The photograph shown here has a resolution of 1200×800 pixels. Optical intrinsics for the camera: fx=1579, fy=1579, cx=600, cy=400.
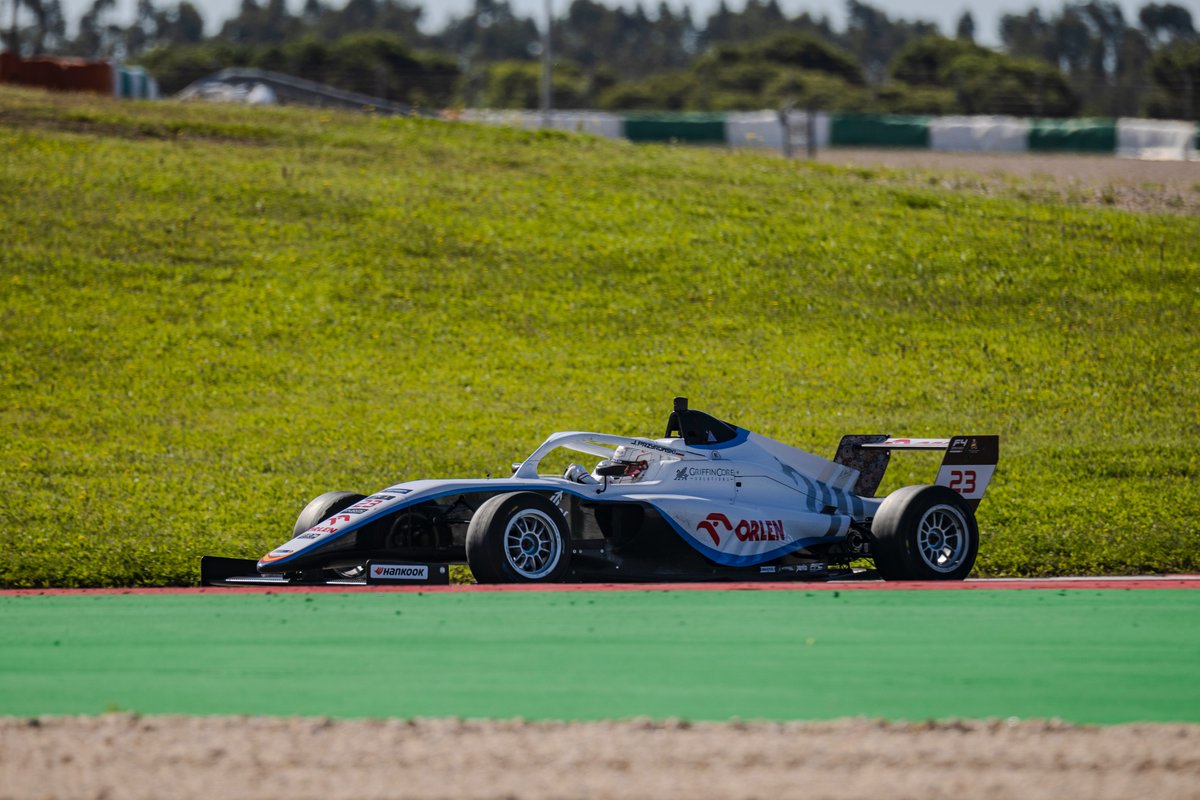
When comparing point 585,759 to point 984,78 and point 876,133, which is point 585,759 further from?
point 984,78

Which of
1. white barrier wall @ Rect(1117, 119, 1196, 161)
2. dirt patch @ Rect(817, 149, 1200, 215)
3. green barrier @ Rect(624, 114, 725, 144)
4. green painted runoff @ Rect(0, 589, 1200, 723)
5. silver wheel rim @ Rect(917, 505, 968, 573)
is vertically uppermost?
green barrier @ Rect(624, 114, 725, 144)

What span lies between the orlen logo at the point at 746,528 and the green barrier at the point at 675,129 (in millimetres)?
37301

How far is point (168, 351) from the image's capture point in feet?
67.4

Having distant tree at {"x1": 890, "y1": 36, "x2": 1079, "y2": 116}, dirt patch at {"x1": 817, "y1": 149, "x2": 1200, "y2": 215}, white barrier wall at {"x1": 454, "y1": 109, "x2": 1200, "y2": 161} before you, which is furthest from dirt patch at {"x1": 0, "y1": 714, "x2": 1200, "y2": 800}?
distant tree at {"x1": 890, "y1": 36, "x2": 1079, "y2": 116}

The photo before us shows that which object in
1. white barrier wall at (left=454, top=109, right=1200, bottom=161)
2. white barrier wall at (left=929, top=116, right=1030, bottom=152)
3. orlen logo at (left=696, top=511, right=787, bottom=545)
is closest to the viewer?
orlen logo at (left=696, top=511, right=787, bottom=545)

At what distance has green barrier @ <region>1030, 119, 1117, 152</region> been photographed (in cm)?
4603

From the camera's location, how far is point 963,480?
11383mm

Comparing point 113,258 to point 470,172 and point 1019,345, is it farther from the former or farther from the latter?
point 1019,345

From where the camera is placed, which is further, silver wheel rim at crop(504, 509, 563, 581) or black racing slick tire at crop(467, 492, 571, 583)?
silver wheel rim at crop(504, 509, 563, 581)

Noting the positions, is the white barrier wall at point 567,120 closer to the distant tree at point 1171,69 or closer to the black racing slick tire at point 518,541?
the black racing slick tire at point 518,541

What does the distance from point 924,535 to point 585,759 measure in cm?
577

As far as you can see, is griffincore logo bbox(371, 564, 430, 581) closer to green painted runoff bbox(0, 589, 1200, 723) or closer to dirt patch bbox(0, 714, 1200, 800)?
green painted runoff bbox(0, 589, 1200, 723)

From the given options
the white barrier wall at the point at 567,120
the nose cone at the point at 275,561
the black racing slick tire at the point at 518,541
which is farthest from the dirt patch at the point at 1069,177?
the nose cone at the point at 275,561

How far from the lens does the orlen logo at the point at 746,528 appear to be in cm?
1053
